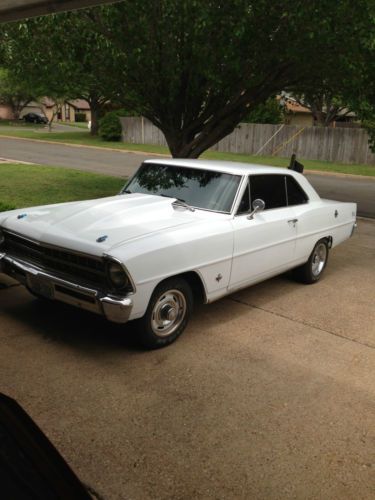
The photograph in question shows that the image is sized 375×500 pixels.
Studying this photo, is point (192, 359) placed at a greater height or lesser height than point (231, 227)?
lesser

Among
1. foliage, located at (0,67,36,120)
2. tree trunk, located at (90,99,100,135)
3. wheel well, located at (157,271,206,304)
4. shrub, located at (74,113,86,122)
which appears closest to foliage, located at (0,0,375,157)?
wheel well, located at (157,271,206,304)

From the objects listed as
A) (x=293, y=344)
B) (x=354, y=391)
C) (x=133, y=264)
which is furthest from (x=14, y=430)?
(x=293, y=344)

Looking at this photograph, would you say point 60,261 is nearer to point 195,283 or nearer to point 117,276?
point 117,276

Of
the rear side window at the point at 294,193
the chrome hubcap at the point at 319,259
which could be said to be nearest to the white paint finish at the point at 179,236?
the rear side window at the point at 294,193

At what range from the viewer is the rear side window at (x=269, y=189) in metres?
5.49

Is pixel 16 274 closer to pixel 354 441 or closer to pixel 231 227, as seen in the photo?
pixel 231 227

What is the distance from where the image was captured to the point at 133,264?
3.96 m

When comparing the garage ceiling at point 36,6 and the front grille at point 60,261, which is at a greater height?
the garage ceiling at point 36,6

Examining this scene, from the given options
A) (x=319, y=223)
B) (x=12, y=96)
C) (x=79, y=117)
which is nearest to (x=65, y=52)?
(x=319, y=223)

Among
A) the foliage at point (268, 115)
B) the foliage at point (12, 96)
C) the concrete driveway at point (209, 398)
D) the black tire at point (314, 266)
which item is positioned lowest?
the concrete driveway at point (209, 398)

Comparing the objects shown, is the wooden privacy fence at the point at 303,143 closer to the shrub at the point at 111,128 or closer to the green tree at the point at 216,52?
the shrub at the point at 111,128

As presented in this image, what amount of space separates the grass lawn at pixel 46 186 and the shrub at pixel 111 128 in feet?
66.1

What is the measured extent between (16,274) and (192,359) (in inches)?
72.7

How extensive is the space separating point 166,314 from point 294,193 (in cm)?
258
